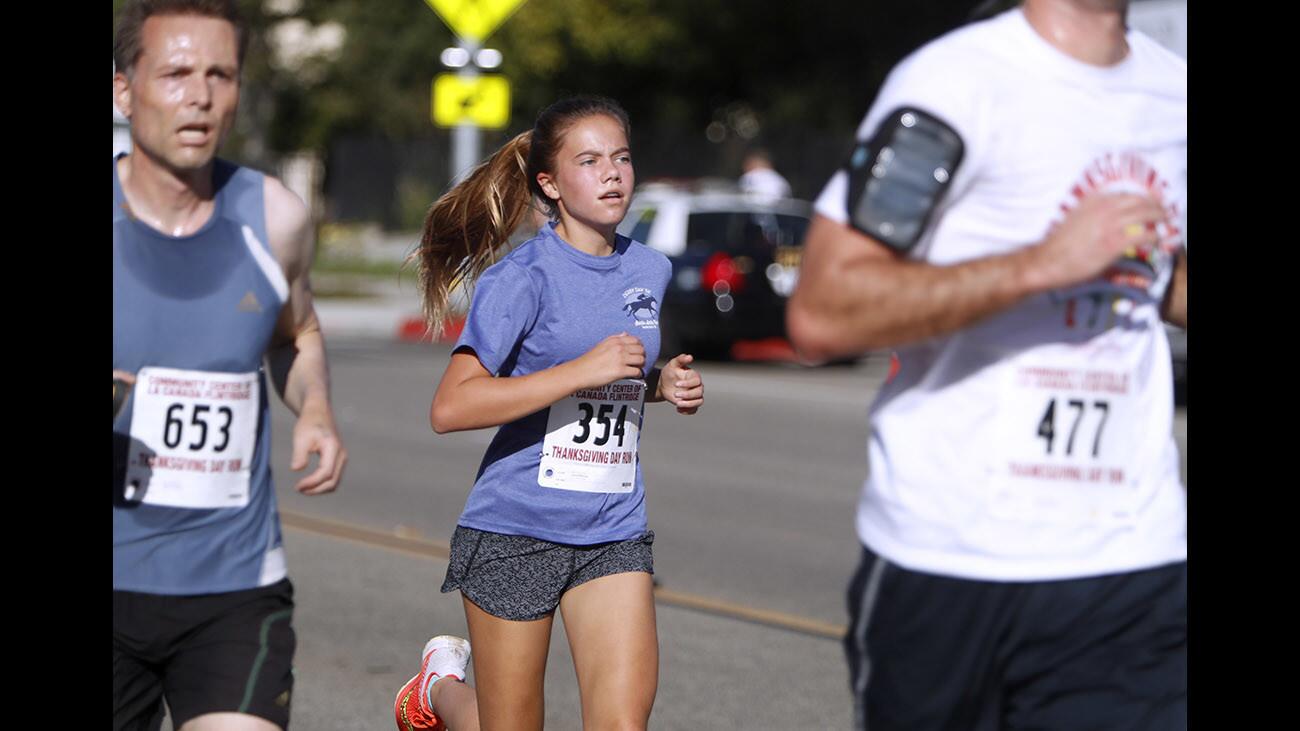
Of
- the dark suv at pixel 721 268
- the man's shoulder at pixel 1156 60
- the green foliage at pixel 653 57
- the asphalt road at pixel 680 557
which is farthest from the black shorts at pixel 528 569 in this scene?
the green foliage at pixel 653 57

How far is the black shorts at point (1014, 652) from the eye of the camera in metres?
A: 2.99

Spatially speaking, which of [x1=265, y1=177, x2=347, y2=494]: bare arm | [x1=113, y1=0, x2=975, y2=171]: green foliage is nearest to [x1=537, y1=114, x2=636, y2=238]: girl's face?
[x1=265, y1=177, x2=347, y2=494]: bare arm

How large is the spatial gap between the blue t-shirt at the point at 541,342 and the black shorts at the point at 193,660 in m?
0.52

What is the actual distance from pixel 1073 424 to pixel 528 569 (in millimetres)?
1459

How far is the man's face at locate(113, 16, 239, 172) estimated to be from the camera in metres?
3.98

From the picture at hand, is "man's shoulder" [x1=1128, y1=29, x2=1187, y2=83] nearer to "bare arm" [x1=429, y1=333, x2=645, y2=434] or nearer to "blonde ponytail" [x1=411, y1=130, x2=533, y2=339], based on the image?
"bare arm" [x1=429, y1=333, x2=645, y2=434]

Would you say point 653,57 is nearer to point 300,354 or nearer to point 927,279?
point 300,354

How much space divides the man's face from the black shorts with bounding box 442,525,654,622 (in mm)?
959

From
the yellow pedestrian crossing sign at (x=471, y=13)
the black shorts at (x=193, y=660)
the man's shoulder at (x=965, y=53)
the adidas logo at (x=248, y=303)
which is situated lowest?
the black shorts at (x=193, y=660)

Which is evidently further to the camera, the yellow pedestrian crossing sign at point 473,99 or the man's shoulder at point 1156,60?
the yellow pedestrian crossing sign at point 473,99

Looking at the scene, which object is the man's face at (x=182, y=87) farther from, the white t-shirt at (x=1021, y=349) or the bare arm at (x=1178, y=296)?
the bare arm at (x=1178, y=296)

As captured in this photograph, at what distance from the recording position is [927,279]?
2.88 metres

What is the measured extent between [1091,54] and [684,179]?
31696 millimetres

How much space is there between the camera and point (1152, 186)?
9.95 feet
